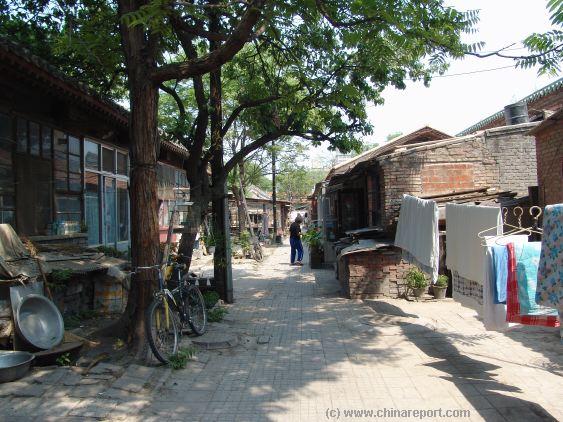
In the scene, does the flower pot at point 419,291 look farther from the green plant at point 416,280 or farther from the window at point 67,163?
the window at point 67,163

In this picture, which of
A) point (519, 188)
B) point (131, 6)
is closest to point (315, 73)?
point (131, 6)

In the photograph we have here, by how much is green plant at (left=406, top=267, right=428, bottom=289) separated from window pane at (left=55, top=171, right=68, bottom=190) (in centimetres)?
709

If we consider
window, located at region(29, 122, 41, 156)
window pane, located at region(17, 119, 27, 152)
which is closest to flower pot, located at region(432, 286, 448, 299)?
window, located at region(29, 122, 41, 156)

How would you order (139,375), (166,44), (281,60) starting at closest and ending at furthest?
(139,375) → (166,44) → (281,60)

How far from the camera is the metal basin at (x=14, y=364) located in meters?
4.87

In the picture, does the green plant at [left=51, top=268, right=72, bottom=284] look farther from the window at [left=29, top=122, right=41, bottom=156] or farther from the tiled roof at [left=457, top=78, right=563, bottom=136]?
the tiled roof at [left=457, top=78, right=563, bottom=136]

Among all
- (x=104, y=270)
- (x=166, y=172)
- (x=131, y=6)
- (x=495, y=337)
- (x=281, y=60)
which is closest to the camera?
(x=131, y=6)

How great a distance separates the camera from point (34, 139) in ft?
27.3

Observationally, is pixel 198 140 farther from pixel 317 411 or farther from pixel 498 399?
pixel 498 399

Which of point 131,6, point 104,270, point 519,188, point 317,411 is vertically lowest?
point 317,411

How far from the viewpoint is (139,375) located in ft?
17.9

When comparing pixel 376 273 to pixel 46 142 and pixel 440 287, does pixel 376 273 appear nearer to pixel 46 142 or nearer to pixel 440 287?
pixel 440 287

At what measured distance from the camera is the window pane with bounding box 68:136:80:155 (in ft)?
31.5

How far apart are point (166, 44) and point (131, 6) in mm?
2941
